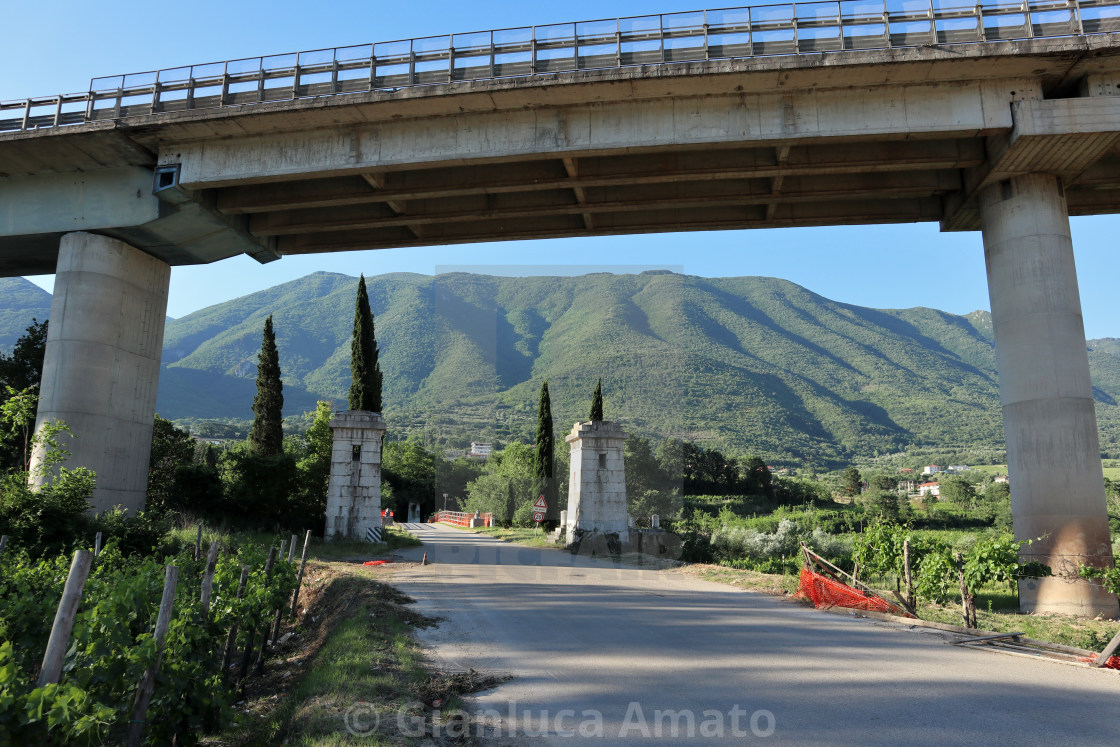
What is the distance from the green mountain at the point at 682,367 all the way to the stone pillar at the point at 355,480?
557cm

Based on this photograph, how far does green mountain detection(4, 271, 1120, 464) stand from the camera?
37.5 metres

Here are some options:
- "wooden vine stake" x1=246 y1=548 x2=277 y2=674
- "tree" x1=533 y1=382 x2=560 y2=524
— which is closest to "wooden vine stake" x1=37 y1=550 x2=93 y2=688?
"wooden vine stake" x1=246 y1=548 x2=277 y2=674

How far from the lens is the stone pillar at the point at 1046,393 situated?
14.1m

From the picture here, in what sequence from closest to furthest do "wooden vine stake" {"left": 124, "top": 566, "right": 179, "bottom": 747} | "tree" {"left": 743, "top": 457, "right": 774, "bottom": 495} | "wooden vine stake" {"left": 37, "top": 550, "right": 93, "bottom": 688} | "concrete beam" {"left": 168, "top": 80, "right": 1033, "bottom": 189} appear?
"wooden vine stake" {"left": 37, "top": 550, "right": 93, "bottom": 688}, "wooden vine stake" {"left": 124, "top": 566, "right": 179, "bottom": 747}, "concrete beam" {"left": 168, "top": 80, "right": 1033, "bottom": 189}, "tree" {"left": 743, "top": 457, "right": 774, "bottom": 495}

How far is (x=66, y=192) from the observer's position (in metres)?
18.6

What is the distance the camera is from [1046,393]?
48.6ft

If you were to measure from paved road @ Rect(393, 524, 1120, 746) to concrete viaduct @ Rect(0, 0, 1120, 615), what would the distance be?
8.06 m

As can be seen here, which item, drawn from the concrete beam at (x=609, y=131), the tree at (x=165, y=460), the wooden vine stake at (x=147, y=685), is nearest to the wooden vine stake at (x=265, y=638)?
the wooden vine stake at (x=147, y=685)

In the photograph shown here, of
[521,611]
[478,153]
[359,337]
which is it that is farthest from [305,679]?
[359,337]

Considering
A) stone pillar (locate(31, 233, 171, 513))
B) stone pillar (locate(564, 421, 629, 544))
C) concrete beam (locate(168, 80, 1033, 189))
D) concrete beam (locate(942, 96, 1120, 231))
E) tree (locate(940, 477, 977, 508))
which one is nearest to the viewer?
concrete beam (locate(942, 96, 1120, 231))

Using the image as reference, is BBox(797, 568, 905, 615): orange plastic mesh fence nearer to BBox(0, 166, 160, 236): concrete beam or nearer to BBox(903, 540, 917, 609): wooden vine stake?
BBox(903, 540, 917, 609): wooden vine stake

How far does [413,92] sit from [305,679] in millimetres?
12870

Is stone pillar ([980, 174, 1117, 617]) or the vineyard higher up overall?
stone pillar ([980, 174, 1117, 617])

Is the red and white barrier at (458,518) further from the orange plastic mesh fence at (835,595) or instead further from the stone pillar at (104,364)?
the orange plastic mesh fence at (835,595)
